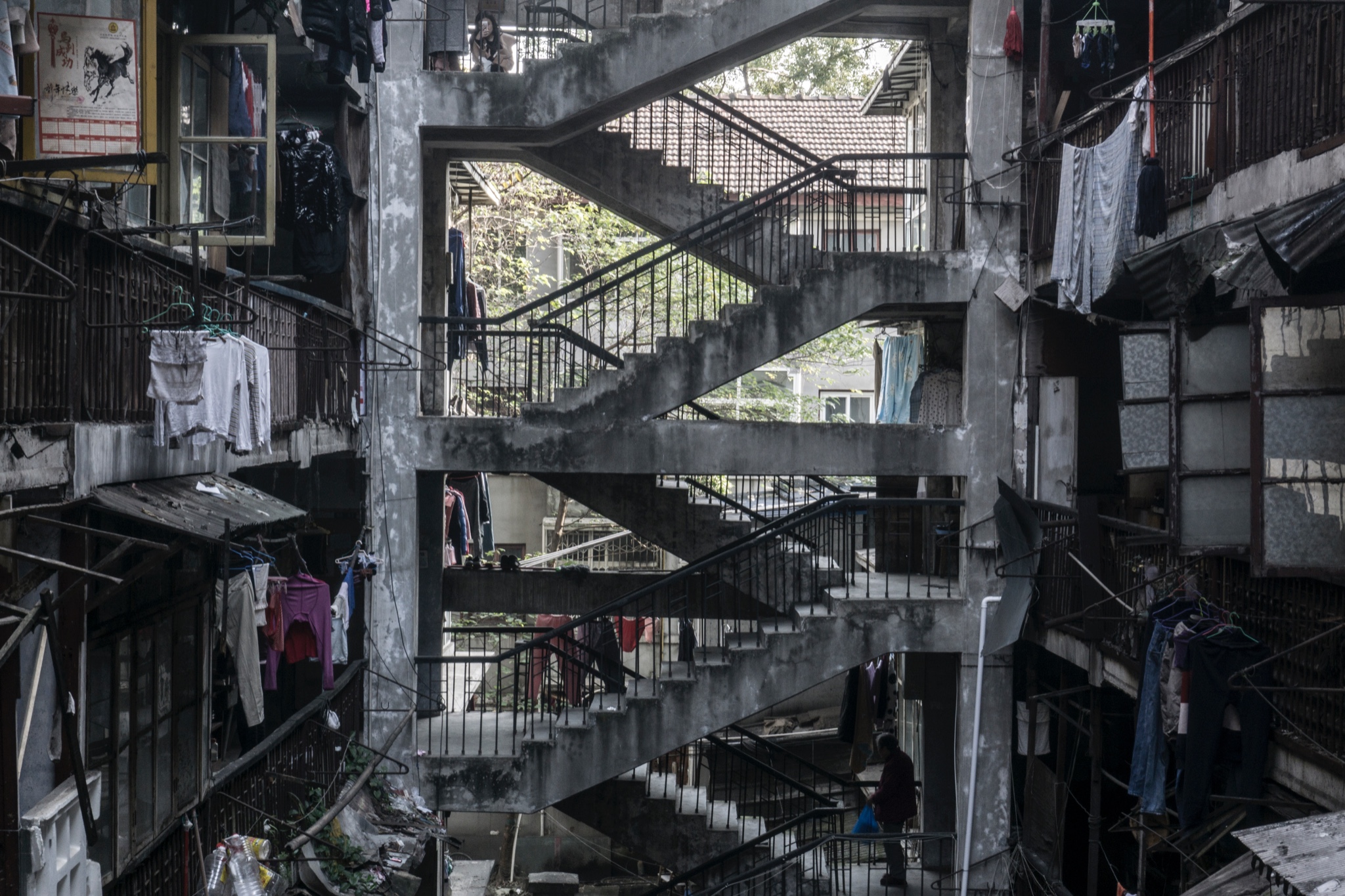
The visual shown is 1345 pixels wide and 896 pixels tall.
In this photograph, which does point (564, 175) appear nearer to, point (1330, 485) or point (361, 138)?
point (361, 138)

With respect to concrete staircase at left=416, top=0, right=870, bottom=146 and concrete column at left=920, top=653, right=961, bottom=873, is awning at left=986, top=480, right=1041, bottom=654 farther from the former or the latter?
concrete staircase at left=416, top=0, right=870, bottom=146

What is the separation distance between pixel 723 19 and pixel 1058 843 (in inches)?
391

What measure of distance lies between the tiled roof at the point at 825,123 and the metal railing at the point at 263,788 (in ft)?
56.1

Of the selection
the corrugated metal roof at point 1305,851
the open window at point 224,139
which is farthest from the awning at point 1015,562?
the open window at point 224,139

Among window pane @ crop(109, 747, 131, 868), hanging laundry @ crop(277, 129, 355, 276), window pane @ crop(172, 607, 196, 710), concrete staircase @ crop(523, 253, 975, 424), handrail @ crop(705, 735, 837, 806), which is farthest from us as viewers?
handrail @ crop(705, 735, 837, 806)

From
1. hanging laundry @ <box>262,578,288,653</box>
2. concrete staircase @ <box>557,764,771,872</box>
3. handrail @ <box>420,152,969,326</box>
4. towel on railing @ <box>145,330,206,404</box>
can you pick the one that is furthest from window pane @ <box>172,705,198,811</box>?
concrete staircase @ <box>557,764,771,872</box>

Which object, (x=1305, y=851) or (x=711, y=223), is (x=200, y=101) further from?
(x=1305, y=851)

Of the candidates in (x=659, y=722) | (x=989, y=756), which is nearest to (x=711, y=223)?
(x=659, y=722)

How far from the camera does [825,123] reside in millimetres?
27734

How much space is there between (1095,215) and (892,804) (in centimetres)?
770

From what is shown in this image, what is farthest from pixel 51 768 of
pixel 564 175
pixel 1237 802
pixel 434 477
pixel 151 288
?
pixel 564 175

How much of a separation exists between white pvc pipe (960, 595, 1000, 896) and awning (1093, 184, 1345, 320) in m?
6.08

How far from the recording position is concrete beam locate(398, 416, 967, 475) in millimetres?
14602

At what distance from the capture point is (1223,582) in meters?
9.47
